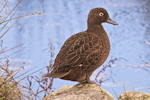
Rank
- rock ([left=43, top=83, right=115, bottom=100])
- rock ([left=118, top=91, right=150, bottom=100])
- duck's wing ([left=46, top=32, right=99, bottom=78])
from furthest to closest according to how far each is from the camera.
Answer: rock ([left=118, top=91, right=150, bottom=100]) → rock ([left=43, top=83, right=115, bottom=100]) → duck's wing ([left=46, top=32, right=99, bottom=78])

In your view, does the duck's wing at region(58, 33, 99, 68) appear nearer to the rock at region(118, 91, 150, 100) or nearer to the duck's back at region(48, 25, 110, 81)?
the duck's back at region(48, 25, 110, 81)

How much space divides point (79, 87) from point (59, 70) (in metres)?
0.47

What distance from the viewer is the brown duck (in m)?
2.46

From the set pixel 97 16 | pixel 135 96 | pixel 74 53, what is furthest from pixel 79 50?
pixel 135 96

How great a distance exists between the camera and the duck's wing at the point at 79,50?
8.05 feet

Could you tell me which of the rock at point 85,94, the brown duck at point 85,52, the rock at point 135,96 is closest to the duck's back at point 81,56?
the brown duck at point 85,52

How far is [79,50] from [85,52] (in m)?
0.08

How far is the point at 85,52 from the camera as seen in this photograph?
8.15 ft

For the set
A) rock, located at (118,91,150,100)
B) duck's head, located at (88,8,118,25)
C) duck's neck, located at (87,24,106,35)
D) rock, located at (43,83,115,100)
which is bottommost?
rock, located at (118,91,150,100)

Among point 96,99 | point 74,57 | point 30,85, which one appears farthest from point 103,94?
point 30,85

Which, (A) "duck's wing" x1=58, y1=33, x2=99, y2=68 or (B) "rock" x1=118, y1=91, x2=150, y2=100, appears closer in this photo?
(A) "duck's wing" x1=58, y1=33, x2=99, y2=68

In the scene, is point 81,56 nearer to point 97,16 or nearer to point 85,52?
point 85,52

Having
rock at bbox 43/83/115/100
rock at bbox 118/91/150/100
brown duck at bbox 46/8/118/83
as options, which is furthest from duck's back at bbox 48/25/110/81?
rock at bbox 118/91/150/100

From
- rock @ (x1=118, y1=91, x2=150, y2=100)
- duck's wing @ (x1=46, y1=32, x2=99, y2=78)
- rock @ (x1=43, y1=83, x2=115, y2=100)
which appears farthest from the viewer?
rock @ (x1=118, y1=91, x2=150, y2=100)
